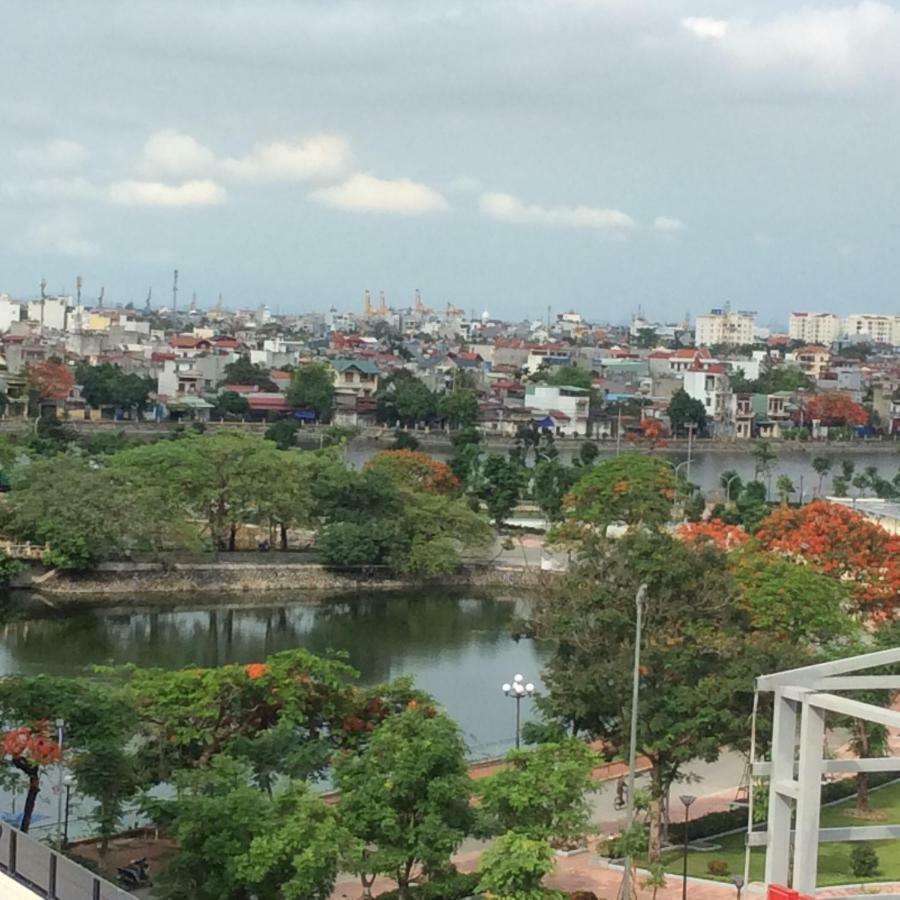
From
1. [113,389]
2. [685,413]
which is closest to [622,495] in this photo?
[113,389]

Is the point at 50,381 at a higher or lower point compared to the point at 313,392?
higher

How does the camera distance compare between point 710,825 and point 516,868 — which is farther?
point 710,825

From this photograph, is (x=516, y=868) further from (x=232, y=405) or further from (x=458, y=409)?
(x=458, y=409)

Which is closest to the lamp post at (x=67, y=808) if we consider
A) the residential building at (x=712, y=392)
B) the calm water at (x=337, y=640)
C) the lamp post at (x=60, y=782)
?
the lamp post at (x=60, y=782)

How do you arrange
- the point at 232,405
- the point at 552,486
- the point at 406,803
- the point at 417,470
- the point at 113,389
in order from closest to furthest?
the point at 406,803
the point at 417,470
the point at 552,486
the point at 113,389
the point at 232,405

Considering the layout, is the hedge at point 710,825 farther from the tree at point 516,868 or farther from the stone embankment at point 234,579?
the stone embankment at point 234,579

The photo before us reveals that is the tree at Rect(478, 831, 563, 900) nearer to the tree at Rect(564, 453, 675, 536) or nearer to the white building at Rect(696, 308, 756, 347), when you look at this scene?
the tree at Rect(564, 453, 675, 536)
